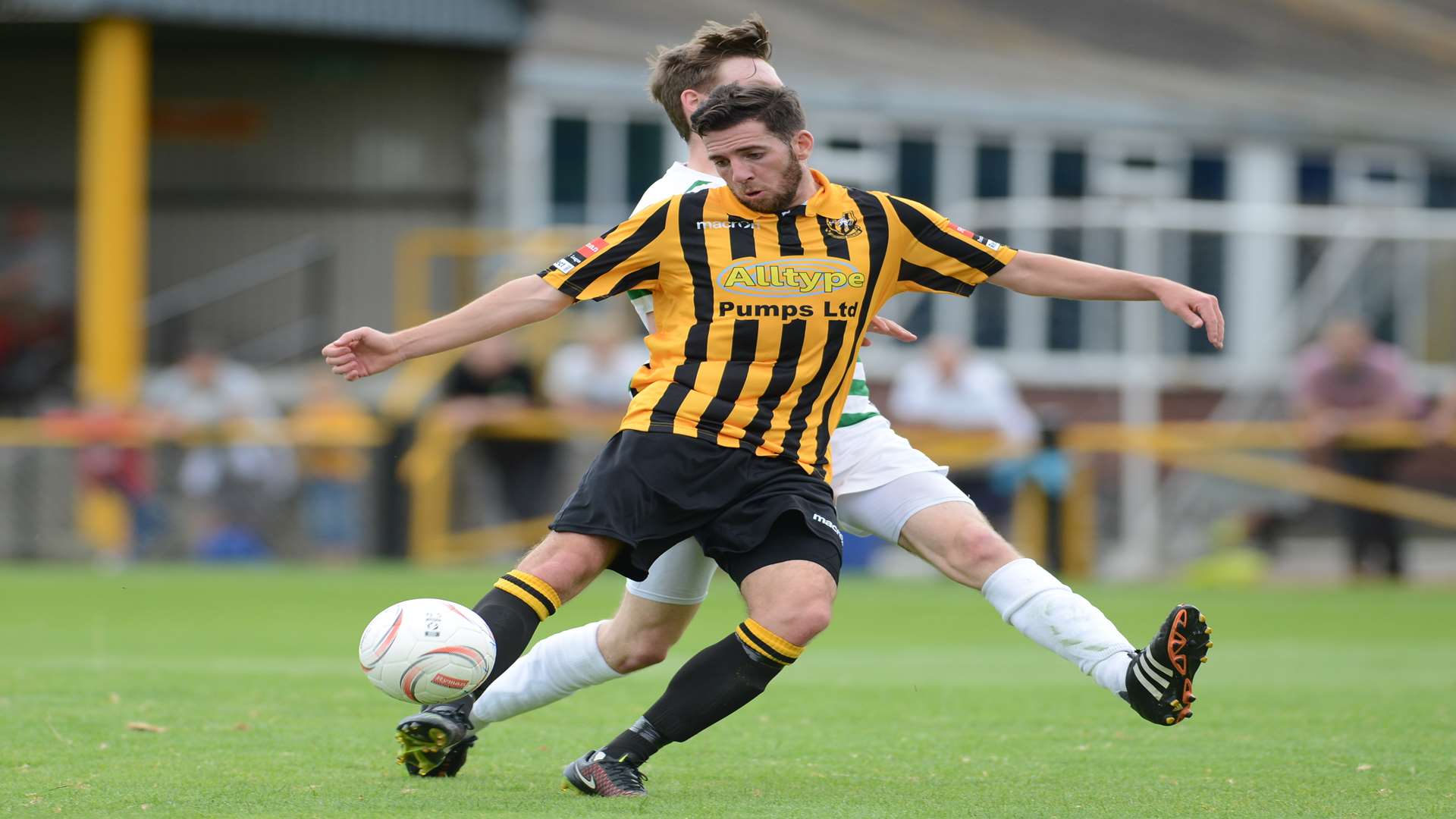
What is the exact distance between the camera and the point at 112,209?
1886 cm

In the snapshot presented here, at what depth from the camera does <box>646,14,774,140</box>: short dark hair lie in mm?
5738

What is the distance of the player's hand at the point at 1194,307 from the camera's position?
17.4 feet

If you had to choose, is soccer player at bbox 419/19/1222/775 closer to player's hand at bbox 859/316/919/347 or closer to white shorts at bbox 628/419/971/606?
white shorts at bbox 628/419/971/606

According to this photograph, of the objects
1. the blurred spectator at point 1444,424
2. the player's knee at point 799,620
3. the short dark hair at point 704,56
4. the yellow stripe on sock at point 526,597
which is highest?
the short dark hair at point 704,56

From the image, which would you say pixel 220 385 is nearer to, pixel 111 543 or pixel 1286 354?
pixel 111 543

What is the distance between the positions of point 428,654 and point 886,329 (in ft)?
5.54

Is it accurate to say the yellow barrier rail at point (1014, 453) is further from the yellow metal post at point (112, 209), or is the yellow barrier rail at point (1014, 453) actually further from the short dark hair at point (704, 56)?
the short dark hair at point (704, 56)

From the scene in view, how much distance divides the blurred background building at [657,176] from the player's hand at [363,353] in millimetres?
11369

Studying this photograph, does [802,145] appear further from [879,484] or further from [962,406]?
[962,406]

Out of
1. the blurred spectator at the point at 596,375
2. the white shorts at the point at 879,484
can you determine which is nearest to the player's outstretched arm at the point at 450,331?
the white shorts at the point at 879,484

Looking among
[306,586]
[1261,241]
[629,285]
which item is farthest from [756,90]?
[1261,241]

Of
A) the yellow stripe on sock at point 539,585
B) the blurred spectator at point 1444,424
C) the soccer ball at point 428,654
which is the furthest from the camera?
the blurred spectator at point 1444,424

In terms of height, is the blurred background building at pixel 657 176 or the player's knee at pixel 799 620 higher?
the blurred background building at pixel 657 176

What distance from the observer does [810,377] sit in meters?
5.20
